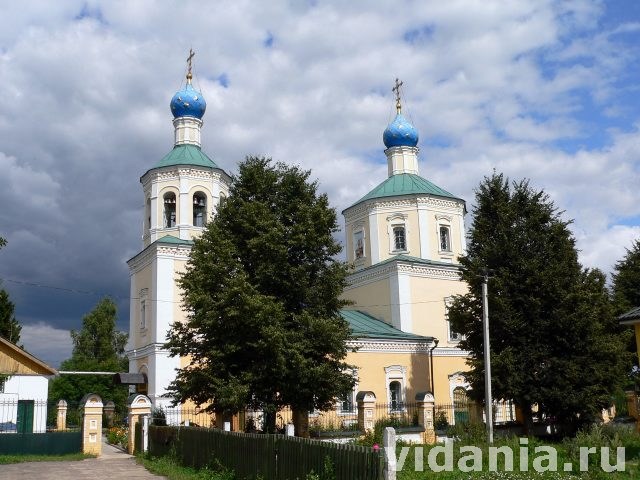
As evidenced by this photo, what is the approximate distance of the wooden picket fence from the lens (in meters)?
9.32

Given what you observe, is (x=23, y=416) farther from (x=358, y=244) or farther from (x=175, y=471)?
(x=358, y=244)

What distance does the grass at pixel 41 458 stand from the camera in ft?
61.9

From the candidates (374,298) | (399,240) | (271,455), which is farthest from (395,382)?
(271,455)

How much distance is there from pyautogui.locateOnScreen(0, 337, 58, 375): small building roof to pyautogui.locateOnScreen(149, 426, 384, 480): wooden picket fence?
695cm

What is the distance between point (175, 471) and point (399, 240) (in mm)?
19050

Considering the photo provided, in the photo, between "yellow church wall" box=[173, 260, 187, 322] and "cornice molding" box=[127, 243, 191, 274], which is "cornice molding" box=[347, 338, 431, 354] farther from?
"cornice molding" box=[127, 243, 191, 274]

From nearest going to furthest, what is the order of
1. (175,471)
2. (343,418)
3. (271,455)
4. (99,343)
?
(271,455) → (175,471) → (343,418) → (99,343)

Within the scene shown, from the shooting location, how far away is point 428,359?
30.0 metres

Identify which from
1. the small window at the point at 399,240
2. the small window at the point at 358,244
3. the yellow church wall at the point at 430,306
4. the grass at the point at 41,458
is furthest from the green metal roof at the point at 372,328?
the grass at the point at 41,458

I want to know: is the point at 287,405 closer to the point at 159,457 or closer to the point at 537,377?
the point at 159,457

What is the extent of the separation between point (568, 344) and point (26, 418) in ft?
56.9

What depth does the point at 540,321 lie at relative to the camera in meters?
21.0

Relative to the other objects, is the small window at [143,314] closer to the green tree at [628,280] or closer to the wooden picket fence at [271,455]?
the wooden picket fence at [271,455]

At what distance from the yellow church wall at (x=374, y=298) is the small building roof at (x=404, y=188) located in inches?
162
